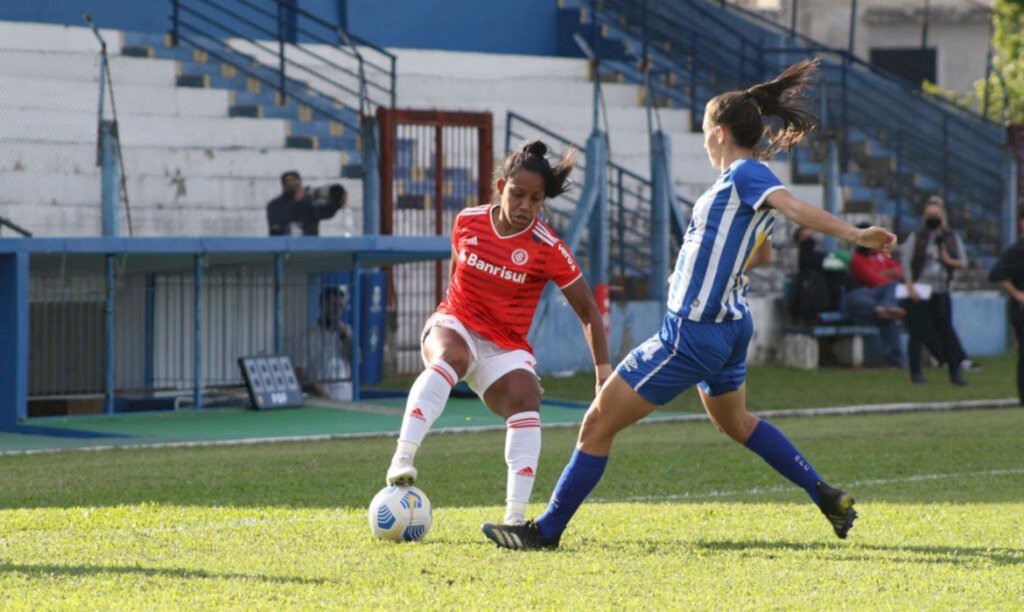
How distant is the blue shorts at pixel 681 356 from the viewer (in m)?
7.00

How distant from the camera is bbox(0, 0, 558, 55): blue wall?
2467cm

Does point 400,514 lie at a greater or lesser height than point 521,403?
lesser

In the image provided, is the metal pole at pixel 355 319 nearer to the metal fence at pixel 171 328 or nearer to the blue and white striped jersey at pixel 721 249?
the metal fence at pixel 171 328

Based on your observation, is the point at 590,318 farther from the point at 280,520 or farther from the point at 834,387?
the point at 834,387

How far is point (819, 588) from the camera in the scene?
19.8 feet

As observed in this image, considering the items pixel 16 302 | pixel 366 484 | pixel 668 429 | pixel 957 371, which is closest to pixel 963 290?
pixel 957 371

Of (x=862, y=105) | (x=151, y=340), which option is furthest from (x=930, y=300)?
(x=862, y=105)

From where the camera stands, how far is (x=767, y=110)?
7270 mm

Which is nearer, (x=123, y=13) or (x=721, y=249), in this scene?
(x=721, y=249)

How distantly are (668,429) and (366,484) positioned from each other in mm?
5021

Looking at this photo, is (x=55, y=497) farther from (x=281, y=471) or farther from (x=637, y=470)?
(x=637, y=470)

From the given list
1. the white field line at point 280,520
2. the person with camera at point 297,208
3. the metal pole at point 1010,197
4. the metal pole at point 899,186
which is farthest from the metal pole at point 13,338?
the metal pole at point 1010,197

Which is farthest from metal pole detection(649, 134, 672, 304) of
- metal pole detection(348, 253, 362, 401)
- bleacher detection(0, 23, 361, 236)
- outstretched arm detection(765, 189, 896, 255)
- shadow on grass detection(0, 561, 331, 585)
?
shadow on grass detection(0, 561, 331, 585)

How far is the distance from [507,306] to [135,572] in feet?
7.53
